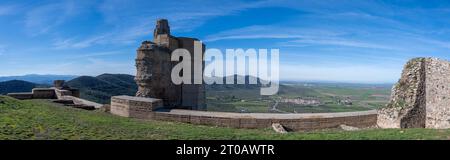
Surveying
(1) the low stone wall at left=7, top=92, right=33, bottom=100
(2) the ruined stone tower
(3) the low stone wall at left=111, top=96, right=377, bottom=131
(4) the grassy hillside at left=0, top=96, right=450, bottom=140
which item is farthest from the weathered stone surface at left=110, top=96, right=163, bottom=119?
(1) the low stone wall at left=7, top=92, right=33, bottom=100

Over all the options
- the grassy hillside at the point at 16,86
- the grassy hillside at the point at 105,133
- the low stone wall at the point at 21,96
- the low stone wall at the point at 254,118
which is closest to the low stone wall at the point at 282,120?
the low stone wall at the point at 254,118

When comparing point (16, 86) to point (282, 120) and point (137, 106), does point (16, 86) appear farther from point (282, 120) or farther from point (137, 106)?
point (282, 120)

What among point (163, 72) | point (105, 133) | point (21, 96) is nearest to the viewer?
point (105, 133)

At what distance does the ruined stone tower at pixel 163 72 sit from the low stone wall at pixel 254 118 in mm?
2923

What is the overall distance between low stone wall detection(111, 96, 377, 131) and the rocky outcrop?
1166 mm

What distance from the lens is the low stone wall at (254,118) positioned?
15.6 m

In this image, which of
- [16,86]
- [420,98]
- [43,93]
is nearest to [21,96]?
[43,93]

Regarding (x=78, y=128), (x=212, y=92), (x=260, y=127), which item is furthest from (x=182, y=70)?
(x=212, y=92)

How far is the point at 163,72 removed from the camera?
21.3m

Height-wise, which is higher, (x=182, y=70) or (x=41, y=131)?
(x=182, y=70)

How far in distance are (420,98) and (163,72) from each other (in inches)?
562

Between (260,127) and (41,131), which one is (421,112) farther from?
(41,131)
